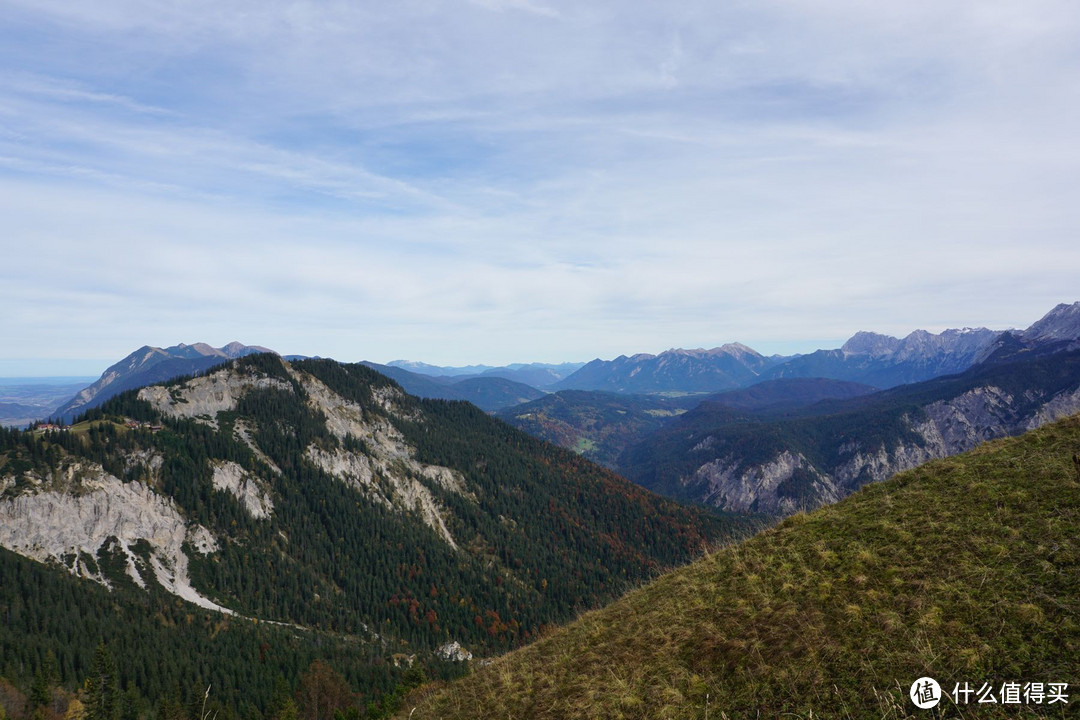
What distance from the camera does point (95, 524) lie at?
135875 mm

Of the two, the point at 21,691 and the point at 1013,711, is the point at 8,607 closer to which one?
the point at 21,691

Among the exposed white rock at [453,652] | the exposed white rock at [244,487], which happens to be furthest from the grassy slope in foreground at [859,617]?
the exposed white rock at [244,487]

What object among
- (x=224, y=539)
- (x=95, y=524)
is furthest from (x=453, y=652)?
(x=95, y=524)

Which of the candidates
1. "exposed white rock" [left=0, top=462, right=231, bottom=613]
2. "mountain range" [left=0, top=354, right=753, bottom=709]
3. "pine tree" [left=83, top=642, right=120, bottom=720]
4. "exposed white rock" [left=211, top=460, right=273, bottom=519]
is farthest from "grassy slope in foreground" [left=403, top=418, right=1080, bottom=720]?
"exposed white rock" [left=211, top=460, right=273, bottom=519]

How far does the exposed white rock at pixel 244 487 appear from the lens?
578ft

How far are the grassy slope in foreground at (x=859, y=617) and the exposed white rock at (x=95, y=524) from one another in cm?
16249

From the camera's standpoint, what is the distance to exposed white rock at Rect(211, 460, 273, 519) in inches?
6934

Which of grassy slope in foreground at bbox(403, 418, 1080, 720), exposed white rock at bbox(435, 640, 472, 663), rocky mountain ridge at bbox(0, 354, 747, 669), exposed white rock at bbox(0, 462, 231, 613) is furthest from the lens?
exposed white rock at bbox(435, 640, 472, 663)

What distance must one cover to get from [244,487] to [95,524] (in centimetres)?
4772

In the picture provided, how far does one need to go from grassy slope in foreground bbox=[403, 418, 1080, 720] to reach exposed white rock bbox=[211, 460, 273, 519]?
191 m

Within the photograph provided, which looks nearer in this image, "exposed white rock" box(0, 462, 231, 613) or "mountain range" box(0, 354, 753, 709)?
"mountain range" box(0, 354, 753, 709)

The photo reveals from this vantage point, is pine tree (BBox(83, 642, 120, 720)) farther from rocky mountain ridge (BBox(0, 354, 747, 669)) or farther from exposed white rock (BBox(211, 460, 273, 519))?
exposed white rock (BBox(211, 460, 273, 519))

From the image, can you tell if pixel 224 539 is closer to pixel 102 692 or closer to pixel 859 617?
pixel 102 692

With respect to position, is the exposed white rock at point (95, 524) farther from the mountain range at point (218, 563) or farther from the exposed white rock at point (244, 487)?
the exposed white rock at point (244, 487)
